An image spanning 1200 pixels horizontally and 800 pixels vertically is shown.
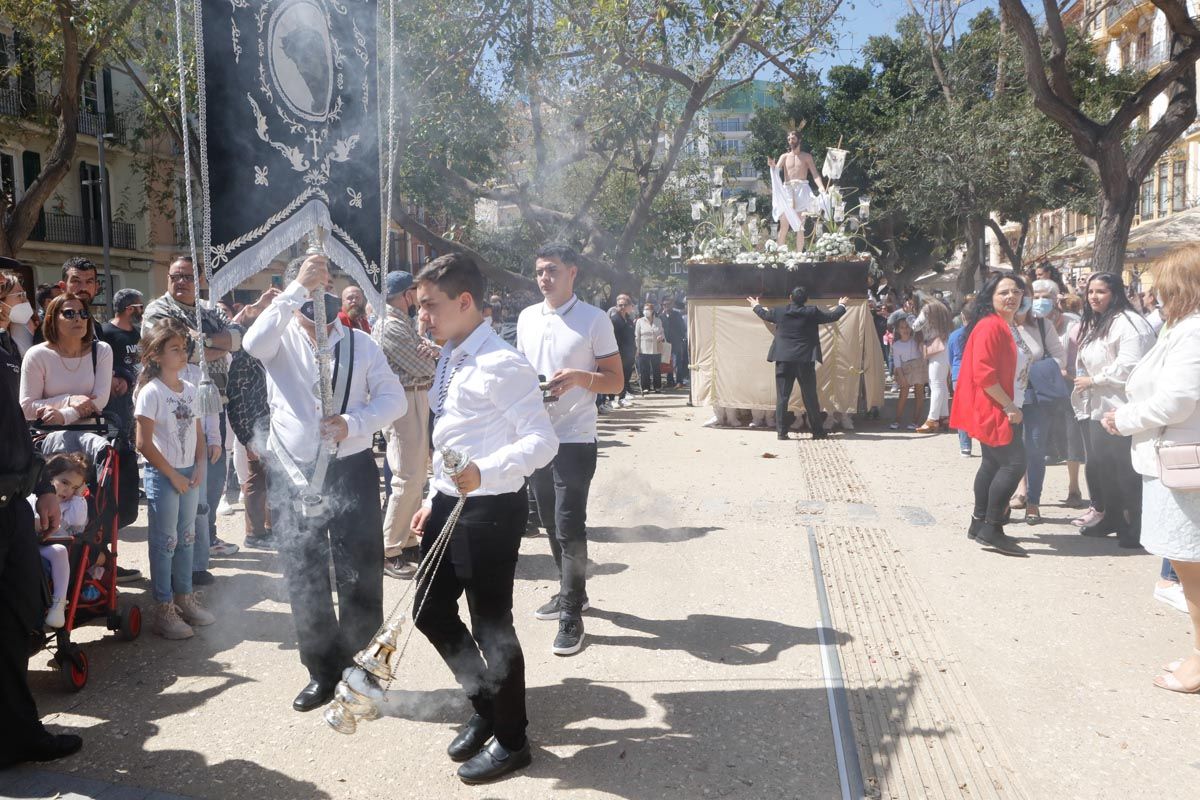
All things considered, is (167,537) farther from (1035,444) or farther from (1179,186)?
(1179,186)

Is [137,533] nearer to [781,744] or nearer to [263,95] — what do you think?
[263,95]

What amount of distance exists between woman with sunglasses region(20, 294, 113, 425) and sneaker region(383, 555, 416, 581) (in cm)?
186

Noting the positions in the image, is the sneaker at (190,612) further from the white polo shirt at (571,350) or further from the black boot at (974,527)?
the black boot at (974,527)

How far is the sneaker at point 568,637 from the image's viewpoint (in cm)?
439

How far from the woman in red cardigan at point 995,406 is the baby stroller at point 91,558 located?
16.7ft

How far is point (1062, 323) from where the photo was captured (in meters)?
8.11

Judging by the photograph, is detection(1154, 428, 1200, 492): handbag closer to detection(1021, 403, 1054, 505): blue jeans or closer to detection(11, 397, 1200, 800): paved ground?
detection(11, 397, 1200, 800): paved ground

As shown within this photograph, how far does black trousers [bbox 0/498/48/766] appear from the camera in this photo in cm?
328

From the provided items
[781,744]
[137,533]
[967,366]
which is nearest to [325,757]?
[781,744]

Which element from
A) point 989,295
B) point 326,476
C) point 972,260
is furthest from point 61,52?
point 972,260

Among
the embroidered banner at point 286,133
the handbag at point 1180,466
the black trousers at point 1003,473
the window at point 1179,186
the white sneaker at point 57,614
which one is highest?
the window at point 1179,186

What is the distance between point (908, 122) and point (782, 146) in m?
7.84

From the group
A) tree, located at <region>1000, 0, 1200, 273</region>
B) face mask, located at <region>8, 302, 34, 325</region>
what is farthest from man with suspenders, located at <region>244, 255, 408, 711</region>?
tree, located at <region>1000, 0, 1200, 273</region>

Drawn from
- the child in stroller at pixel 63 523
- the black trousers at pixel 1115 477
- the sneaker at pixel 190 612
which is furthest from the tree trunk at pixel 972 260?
the child in stroller at pixel 63 523
